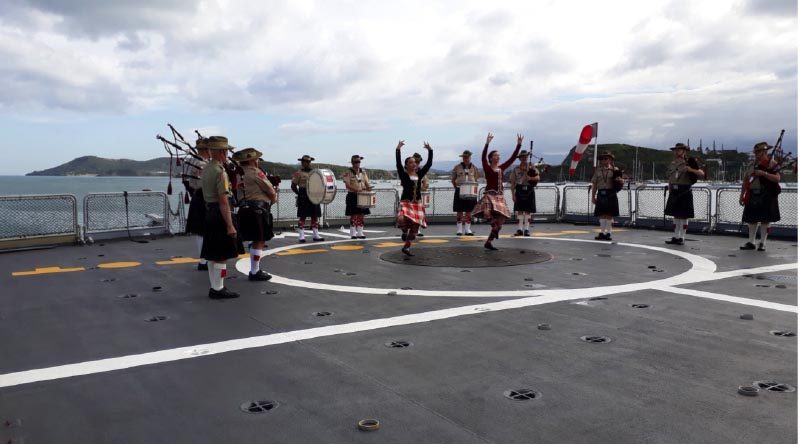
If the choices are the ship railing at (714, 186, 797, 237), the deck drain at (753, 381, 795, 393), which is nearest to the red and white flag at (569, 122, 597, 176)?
the ship railing at (714, 186, 797, 237)

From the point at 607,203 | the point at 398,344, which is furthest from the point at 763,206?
the point at 398,344

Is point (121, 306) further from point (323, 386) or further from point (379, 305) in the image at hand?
point (323, 386)

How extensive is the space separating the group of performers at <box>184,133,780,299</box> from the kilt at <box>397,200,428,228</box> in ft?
0.07

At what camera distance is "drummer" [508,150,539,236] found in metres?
14.5

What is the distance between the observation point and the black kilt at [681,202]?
1220cm

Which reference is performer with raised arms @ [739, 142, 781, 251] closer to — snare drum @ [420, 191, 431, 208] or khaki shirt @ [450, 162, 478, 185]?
khaki shirt @ [450, 162, 478, 185]

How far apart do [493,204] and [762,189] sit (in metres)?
5.33

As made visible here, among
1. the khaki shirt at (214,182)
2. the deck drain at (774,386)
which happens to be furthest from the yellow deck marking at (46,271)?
the deck drain at (774,386)

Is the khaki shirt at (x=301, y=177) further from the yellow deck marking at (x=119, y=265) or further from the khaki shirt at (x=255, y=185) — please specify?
the khaki shirt at (x=255, y=185)

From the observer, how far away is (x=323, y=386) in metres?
4.16

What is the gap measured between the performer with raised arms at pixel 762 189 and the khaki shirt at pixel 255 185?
935cm

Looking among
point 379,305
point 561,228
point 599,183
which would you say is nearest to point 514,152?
point 599,183

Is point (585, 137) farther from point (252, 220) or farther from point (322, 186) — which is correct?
point (252, 220)

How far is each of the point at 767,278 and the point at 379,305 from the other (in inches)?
228
